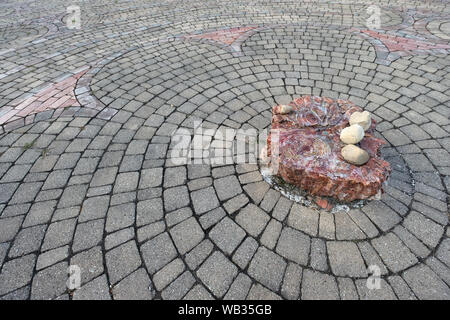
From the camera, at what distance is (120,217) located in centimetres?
275

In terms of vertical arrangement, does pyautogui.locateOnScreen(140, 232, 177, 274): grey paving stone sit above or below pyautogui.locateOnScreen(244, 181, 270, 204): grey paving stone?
below

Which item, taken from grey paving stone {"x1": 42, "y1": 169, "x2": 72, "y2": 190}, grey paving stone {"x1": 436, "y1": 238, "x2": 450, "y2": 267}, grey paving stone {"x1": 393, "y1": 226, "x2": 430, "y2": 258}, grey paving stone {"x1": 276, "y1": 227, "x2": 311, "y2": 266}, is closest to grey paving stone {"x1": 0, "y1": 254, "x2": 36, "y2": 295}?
grey paving stone {"x1": 42, "y1": 169, "x2": 72, "y2": 190}

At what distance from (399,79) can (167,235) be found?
5025 millimetres

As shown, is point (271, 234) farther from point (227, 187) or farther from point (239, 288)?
point (227, 187)

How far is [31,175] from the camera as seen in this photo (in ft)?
10.7

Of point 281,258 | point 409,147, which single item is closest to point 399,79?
point 409,147

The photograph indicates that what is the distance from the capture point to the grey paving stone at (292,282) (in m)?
2.17

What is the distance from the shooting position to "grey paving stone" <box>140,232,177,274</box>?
2.37m

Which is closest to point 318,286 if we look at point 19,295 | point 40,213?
point 19,295

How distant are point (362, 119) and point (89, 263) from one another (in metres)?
3.20

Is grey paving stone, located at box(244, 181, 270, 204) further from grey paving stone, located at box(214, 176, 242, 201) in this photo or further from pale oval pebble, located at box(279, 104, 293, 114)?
pale oval pebble, located at box(279, 104, 293, 114)

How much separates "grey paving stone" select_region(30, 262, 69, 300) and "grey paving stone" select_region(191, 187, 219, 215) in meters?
1.33

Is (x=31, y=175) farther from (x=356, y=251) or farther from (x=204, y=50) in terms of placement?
(x=204, y=50)
